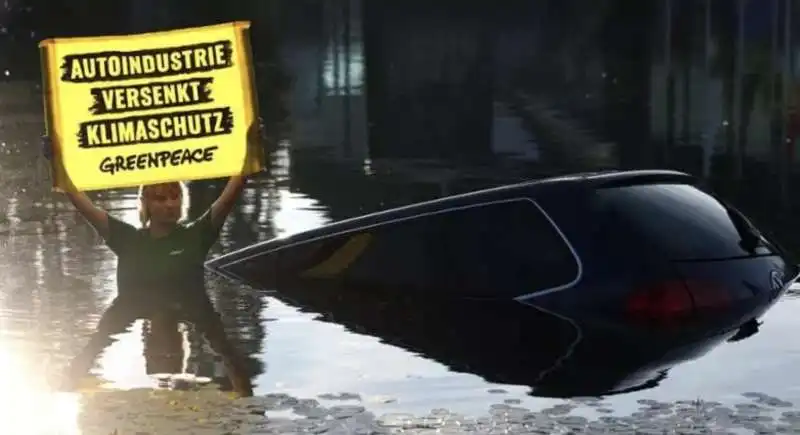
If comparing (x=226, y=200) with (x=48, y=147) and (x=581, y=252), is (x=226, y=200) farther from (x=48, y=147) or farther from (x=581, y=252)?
(x=581, y=252)

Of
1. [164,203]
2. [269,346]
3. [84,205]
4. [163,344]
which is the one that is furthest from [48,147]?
[269,346]

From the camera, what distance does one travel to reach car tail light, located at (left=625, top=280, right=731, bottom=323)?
10289 mm

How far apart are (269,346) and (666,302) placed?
2.35 metres

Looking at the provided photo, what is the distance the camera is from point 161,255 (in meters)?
11.5

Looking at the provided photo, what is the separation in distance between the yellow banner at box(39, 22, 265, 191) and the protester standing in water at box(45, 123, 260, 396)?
171 millimetres

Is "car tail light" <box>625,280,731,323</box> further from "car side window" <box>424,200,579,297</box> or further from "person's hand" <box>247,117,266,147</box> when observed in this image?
"person's hand" <box>247,117,266,147</box>

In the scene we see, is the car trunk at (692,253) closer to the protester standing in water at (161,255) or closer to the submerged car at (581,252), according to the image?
the submerged car at (581,252)

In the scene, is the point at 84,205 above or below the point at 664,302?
above

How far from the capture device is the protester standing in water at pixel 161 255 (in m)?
11.1

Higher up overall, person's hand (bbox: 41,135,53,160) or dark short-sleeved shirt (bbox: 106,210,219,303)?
person's hand (bbox: 41,135,53,160)

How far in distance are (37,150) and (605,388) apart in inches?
606

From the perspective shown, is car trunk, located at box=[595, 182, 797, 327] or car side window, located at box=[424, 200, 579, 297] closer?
car trunk, located at box=[595, 182, 797, 327]

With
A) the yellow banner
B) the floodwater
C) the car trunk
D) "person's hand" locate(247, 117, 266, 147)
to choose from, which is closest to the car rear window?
the car trunk

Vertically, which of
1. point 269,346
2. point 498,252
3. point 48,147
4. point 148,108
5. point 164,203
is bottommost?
point 269,346
